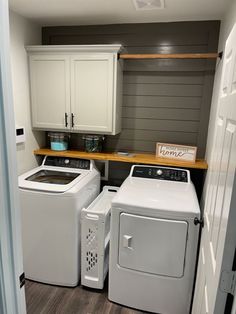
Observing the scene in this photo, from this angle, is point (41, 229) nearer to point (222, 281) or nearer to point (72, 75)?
point (72, 75)

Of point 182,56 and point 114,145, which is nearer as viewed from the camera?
point 182,56

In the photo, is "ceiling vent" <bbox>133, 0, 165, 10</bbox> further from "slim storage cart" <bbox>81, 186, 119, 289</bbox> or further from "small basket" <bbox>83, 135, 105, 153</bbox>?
"slim storage cart" <bbox>81, 186, 119, 289</bbox>

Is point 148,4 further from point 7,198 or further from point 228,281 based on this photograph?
point 228,281

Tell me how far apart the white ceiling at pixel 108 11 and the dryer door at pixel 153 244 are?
1.66m

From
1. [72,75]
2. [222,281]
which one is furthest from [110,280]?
[72,75]

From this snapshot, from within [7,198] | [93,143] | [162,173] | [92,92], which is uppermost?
[92,92]

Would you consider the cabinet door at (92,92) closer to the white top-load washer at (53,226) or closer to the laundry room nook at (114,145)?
the laundry room nook at (114,145)

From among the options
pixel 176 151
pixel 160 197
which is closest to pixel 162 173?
pixel 176 151

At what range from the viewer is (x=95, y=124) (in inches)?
93.9

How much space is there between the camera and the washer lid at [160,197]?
1736 mm

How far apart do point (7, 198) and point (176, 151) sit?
182 cm

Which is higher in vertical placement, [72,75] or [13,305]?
[72,75]

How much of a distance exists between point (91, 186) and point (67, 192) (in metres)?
0.41

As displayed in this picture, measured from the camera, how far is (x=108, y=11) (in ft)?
6.82
